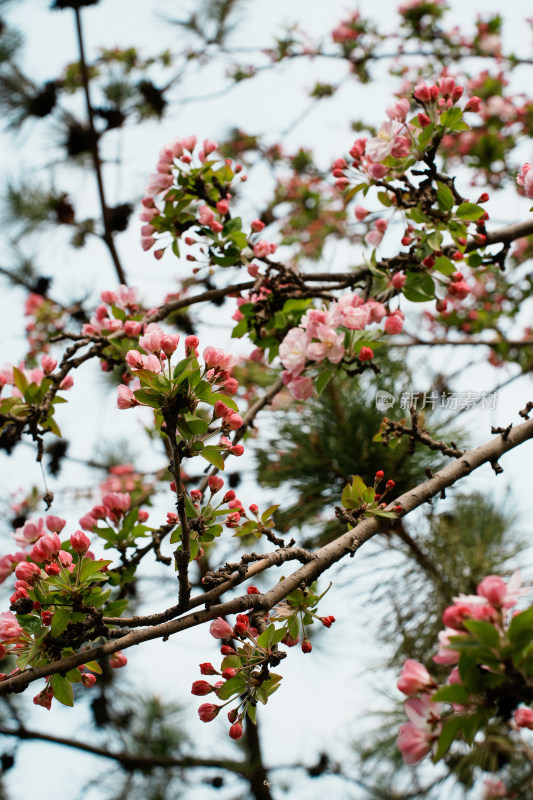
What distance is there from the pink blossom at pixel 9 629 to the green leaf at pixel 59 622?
0.05m

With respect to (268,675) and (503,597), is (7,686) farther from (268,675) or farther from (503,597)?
(503,597)

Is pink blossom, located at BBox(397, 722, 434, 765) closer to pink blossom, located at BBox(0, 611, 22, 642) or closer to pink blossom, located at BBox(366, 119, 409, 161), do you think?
pink blossom, located at BBox(0, 611, 22, 642)

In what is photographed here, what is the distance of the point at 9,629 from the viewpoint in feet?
2.80

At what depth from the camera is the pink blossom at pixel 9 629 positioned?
85 centimetres

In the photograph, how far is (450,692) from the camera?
622mm

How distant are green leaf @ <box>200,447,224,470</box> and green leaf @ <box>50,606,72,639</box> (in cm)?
29

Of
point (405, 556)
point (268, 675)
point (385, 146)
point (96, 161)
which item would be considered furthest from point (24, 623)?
point (96, 161)

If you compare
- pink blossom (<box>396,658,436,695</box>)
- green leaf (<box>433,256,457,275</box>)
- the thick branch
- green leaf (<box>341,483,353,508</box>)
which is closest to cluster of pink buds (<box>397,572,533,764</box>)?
pink blossom (<box>396,658,436,695</box>)

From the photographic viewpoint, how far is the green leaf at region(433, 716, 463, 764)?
24.7 inches

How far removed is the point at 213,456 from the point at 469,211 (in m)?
0.79

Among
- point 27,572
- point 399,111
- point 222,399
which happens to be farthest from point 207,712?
point 399,111

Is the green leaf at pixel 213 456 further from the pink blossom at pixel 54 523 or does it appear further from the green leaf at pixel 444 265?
the green leaf at pixel 444 265

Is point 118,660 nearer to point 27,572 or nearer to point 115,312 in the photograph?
point 27,572

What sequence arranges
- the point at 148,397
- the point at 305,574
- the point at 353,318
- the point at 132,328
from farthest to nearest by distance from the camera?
the point at 132,328 < the point at 353,318 < the point at 305,574 < the point at 148,397
